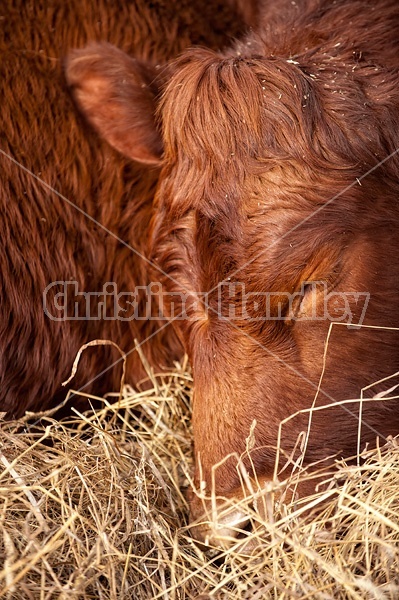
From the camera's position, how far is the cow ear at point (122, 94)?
273 centimetres

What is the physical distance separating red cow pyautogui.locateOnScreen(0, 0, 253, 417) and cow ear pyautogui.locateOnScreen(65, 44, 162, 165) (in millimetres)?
31

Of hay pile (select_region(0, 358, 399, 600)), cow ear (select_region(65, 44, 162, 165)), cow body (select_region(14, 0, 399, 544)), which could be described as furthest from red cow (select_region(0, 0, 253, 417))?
cow body (select_region(14, 0, 399, 544))

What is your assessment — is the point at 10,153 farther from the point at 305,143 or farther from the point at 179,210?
the point at 305,143

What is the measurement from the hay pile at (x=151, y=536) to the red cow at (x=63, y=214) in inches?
15.9

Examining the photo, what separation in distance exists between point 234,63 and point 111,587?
162 cm

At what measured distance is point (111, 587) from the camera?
195cm

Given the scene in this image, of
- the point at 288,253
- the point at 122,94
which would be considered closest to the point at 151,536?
the point at 288,253

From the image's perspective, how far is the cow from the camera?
7.14 ft

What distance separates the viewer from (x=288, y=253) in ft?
7.09

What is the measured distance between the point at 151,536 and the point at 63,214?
1284mm

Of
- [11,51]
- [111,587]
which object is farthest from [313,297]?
[11,51]

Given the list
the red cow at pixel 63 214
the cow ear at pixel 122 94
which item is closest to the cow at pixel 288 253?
the cow ear at pixel 122 94

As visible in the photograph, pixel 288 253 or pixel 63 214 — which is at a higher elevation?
pixel 63 214

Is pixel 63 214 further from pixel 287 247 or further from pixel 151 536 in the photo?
pixel 151 536
